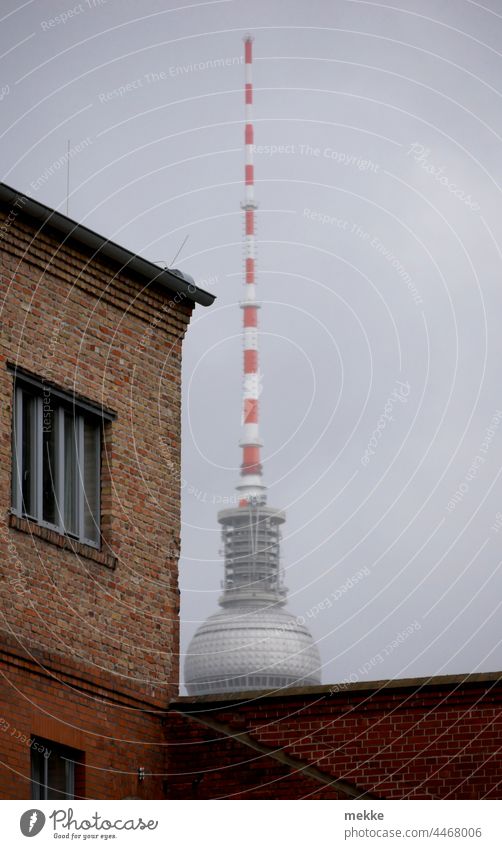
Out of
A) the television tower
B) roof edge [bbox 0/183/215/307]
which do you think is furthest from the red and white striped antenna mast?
roof edge [bbox 0/183/215/307]

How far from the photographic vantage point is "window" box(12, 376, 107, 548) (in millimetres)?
17406

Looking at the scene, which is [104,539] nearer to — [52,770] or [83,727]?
[83,727]

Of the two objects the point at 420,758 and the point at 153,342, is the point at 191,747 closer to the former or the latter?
the point at 420,758

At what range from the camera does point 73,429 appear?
1817 cm

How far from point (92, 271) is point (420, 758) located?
6.11 m

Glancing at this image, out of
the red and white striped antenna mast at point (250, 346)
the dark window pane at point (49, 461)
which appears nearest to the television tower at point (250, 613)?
the red and white striped antenna mast at point (250, 346)

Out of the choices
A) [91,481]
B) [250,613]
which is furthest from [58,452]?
[250,613]

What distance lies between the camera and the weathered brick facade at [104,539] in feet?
54.9

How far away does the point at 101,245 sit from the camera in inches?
723

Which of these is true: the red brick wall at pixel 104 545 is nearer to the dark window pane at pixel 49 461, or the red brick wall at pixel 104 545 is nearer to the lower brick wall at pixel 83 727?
the lower brick wall at pixel 83 727

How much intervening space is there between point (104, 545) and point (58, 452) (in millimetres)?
1078

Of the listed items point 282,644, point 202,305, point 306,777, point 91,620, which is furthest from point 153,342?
point 282,644

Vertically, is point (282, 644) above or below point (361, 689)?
above

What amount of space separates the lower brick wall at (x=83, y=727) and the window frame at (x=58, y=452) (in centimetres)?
151
